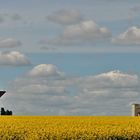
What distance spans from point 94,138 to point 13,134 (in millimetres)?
3215

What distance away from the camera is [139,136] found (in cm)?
2641

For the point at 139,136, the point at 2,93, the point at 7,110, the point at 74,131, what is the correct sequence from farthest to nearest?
the point at 7,110
the point at 2,93
the point at 139,136
the point at 74,131

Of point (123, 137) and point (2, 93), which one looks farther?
point (2, 93)

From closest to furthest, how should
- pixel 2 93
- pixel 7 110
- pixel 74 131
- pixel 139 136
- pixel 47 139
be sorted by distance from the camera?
pixel 47 139 → pixel 74 131 → pixel 139 136 → pixel 2 93 → pixel 7 110

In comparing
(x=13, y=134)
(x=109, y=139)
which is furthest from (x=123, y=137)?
→ (x=13, y=134)

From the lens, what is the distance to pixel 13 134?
2250 cm

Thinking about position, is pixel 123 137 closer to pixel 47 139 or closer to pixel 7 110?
pixel 47 139

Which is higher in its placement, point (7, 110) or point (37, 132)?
point (7, 110)

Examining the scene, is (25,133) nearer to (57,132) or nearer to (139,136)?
(57,132)

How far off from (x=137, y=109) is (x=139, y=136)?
33.2 meters

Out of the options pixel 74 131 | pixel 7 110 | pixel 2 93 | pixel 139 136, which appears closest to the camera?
pixel 74 131

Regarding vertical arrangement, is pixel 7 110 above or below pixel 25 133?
above

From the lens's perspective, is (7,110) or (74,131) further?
(7,110)

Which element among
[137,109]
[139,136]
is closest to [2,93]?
[137,109]
